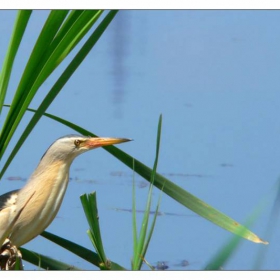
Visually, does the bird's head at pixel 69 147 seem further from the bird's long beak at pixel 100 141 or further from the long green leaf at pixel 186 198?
the long green leaf at pixel 186 198

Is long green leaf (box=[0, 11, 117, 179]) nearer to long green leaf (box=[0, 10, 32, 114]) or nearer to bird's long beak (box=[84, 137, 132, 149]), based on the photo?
long green leaf (box=[0, 10, 32, 114])

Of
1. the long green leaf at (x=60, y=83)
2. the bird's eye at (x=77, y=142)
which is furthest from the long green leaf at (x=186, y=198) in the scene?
the bird's eye at (x=77, y=142)

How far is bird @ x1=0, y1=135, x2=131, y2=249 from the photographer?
1.40m

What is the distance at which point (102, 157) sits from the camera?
103 inches

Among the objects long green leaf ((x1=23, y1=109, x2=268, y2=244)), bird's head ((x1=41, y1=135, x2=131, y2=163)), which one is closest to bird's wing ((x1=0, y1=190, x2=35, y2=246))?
bird's head ((x1=41, y1=135, x2=131, y2=163))

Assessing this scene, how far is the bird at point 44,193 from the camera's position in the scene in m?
1.40

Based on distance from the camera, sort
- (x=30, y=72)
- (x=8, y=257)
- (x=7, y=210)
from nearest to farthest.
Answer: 1. (x=8, y=257)
2. (x=30, y=72)
3. (x=7, y=210)

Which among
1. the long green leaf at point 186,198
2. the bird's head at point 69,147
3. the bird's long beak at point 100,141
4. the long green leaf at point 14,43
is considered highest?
the long green leaf at point 14,43

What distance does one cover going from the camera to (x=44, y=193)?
146 centimetres

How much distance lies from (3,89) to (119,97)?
4.73ft

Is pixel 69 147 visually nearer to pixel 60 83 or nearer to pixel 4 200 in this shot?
pixel 4 200

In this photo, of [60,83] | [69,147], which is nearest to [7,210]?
[69,147]

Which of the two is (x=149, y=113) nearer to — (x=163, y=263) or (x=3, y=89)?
(x=163, y=263)
